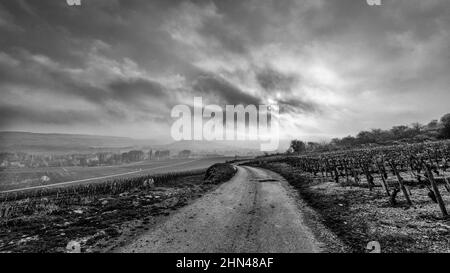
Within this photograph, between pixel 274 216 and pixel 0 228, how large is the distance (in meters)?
13.6

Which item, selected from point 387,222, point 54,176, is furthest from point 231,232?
point 54,176

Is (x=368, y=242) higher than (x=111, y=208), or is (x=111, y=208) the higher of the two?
(x=368, y=242)

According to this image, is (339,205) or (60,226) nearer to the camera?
(60,226)

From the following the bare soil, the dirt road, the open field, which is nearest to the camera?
the bare soil

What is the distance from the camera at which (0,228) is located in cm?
941

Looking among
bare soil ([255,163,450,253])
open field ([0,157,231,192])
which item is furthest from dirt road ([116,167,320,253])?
open field ([0,157,231,192])

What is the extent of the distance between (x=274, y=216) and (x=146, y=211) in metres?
7.51

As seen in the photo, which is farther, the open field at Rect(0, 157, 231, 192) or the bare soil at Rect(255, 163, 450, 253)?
the open field at Rect(0, 157, 231, 192)

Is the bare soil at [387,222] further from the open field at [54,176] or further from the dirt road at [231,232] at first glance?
the open field at [54,176]

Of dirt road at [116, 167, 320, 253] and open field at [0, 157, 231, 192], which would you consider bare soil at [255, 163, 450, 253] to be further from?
open field at [0, 157, 231, 192]
